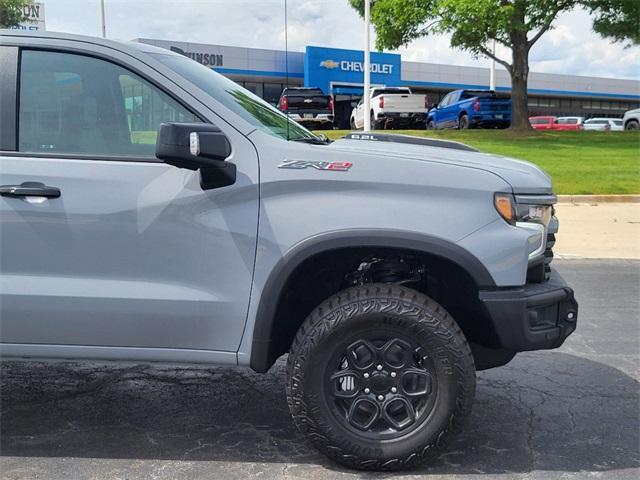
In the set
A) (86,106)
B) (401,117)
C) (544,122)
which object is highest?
(544,122)

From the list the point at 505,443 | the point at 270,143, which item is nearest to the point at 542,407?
the point at 505,443

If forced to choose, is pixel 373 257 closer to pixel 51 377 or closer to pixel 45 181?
pixel 45 181

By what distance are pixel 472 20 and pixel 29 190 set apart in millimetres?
18552

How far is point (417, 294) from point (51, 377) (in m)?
2.69

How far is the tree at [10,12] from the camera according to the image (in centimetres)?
2502

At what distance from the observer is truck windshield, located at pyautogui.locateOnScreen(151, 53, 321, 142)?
10.6 feet

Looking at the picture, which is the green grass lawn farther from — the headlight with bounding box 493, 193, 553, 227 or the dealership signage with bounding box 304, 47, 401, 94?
the dealership signage with bounding box 304, 47, 401, 94

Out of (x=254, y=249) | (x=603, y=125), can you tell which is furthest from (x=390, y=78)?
(x=254, y=249)

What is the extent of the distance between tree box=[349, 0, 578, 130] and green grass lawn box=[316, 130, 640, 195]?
2302mm

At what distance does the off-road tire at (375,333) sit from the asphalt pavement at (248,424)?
0.49 feet

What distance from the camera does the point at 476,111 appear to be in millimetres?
24625

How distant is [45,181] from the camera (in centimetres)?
302

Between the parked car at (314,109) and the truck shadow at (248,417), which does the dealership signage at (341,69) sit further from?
the truck shadow at (248,417)

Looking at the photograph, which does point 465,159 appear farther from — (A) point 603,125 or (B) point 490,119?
(A) point 603,125
